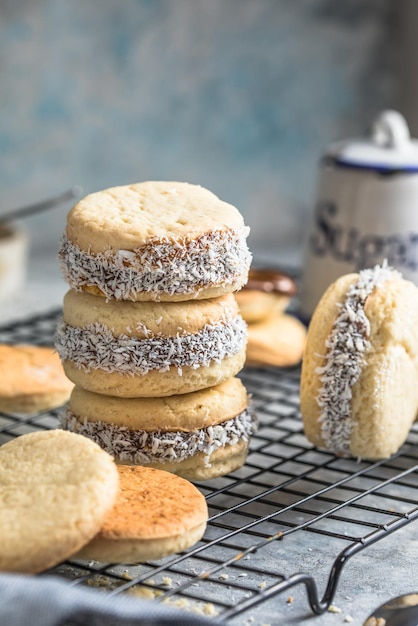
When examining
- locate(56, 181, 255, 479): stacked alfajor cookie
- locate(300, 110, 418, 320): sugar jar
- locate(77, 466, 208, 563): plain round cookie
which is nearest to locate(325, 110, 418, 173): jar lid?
locate(300, 110, 418, 320): sugar jar

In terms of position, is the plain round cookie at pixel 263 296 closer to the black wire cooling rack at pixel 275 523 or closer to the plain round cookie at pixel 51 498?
the black wire cooling rack at pixel 275 523

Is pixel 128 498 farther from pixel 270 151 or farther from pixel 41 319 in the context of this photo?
pixel 270 151

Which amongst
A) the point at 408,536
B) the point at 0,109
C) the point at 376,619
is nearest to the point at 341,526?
the point at 408,536

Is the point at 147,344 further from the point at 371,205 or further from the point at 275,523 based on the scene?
the point at 371,205

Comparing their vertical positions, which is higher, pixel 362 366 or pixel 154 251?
pixel 154 251

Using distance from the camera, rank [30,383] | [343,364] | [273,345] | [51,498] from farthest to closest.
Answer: [273,345], [30,383], [343,364], [51,498]

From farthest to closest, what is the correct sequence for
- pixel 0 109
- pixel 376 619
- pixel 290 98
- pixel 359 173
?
pixel 290 98
pixel 0 109
pixel 359 173
pixel 376 619

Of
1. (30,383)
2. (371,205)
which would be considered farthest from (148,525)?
(371,205)
